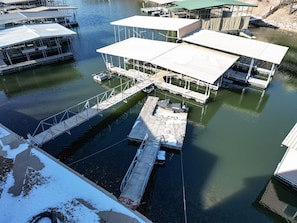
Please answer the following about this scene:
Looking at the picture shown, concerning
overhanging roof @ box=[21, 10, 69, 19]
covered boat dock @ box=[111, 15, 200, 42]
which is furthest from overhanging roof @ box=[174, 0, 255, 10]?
overhanging roof @ box=[21, 10, 69, 19]

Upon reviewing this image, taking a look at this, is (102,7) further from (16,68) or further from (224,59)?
(224,59)

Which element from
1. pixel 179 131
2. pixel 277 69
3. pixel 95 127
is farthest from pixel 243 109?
pixel 95 127

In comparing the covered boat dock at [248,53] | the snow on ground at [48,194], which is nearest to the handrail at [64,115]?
the snow on ground at [48,194]

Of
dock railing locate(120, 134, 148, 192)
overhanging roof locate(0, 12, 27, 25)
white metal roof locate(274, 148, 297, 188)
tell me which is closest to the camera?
dock railing locate(120, 134, 148, 192)

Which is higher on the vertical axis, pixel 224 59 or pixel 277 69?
pixel 224 59

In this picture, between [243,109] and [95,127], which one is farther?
[243,109]

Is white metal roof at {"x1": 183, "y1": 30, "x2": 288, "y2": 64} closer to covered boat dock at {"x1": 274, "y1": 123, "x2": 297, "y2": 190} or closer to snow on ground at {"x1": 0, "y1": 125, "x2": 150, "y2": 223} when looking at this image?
covered boat dock at {"x1": 274, "y1": 123, "x2": 297, "y2": 190}

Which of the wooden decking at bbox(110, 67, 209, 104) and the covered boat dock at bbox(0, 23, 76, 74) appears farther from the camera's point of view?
the covered boat dock at bbox(0, 23, 76, 74)

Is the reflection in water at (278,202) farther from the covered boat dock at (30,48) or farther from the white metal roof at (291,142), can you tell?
the covered boat dock at (30,48)
